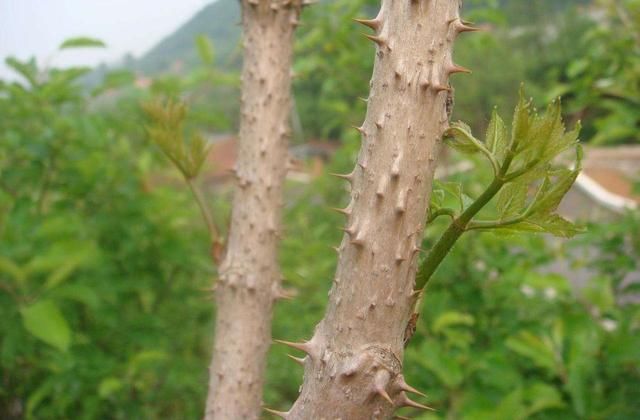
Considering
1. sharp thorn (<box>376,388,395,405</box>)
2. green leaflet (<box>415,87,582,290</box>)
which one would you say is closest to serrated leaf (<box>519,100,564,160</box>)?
green leaflet (<box>415,87,582,290</box>)

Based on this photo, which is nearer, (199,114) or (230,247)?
(230,247)

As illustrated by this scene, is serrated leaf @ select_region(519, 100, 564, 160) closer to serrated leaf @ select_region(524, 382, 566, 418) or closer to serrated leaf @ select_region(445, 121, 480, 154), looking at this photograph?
serrated leaf @ select_region(445, 121, 480, 154)

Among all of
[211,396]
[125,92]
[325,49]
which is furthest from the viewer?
[325,49]

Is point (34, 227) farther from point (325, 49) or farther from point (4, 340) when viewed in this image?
point (325, 49)

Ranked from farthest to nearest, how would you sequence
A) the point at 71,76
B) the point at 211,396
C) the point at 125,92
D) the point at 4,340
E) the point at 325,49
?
the point at 325,49
the point at 125,92
the point at 71,76
the point at 4,340
the point at 211,396

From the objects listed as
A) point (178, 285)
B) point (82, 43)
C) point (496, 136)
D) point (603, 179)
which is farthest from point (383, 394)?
point (603, 179)

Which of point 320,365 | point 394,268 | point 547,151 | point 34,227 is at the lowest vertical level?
point 34,227

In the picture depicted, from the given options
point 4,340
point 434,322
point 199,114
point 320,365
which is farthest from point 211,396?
point 199,114
